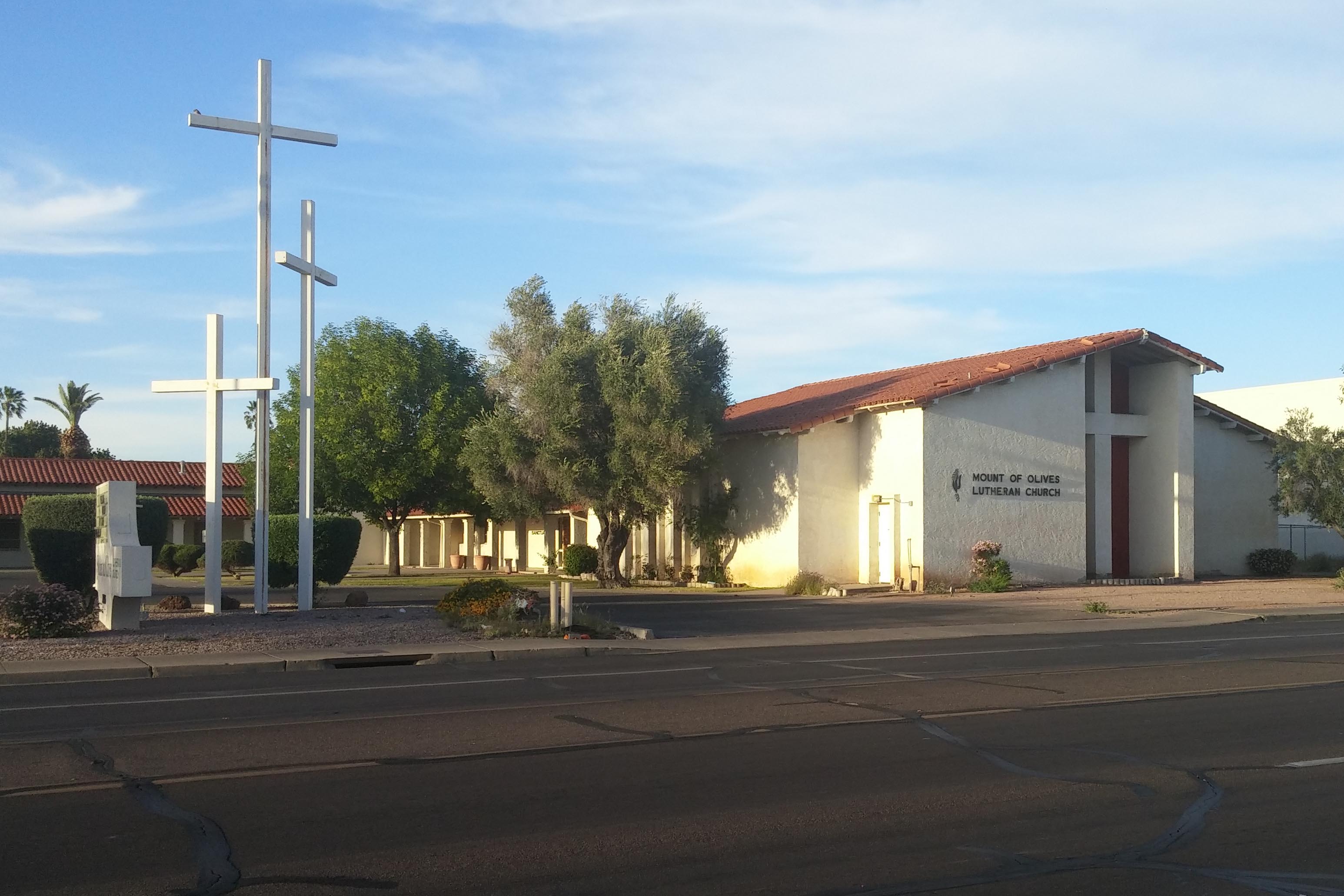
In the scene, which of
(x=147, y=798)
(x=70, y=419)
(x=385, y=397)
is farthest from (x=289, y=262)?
(x=70, y=419)

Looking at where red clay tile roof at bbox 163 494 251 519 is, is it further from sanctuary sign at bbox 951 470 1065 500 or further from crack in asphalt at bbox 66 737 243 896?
Answer: crack in asphalt at bbox 66 737 243 896

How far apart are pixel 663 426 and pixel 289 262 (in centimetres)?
1282

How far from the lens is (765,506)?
3519 centimetres

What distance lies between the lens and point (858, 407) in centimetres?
3397

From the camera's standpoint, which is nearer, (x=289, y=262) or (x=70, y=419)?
(x=289, y=262)

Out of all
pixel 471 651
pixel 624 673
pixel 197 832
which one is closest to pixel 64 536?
pixel 471 651

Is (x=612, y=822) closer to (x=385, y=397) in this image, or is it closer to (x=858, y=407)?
(x=858, y=407)

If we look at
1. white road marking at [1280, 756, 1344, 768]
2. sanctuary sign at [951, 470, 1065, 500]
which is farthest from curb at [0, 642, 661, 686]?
sanctuary sign at [951, 470, 1065, 500]

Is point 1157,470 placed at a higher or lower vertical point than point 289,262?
lower

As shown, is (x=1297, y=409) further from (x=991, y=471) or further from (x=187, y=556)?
(x=187, y=556)

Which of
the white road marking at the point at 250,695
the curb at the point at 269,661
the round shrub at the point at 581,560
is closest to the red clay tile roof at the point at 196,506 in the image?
the round shrub at the point at 581,560

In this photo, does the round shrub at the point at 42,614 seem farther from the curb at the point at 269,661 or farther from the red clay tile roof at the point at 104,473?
the red clay tile roof at the point at 104,473

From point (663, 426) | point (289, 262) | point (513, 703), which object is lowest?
point (513, 703)

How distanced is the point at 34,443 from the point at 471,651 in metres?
79.0
